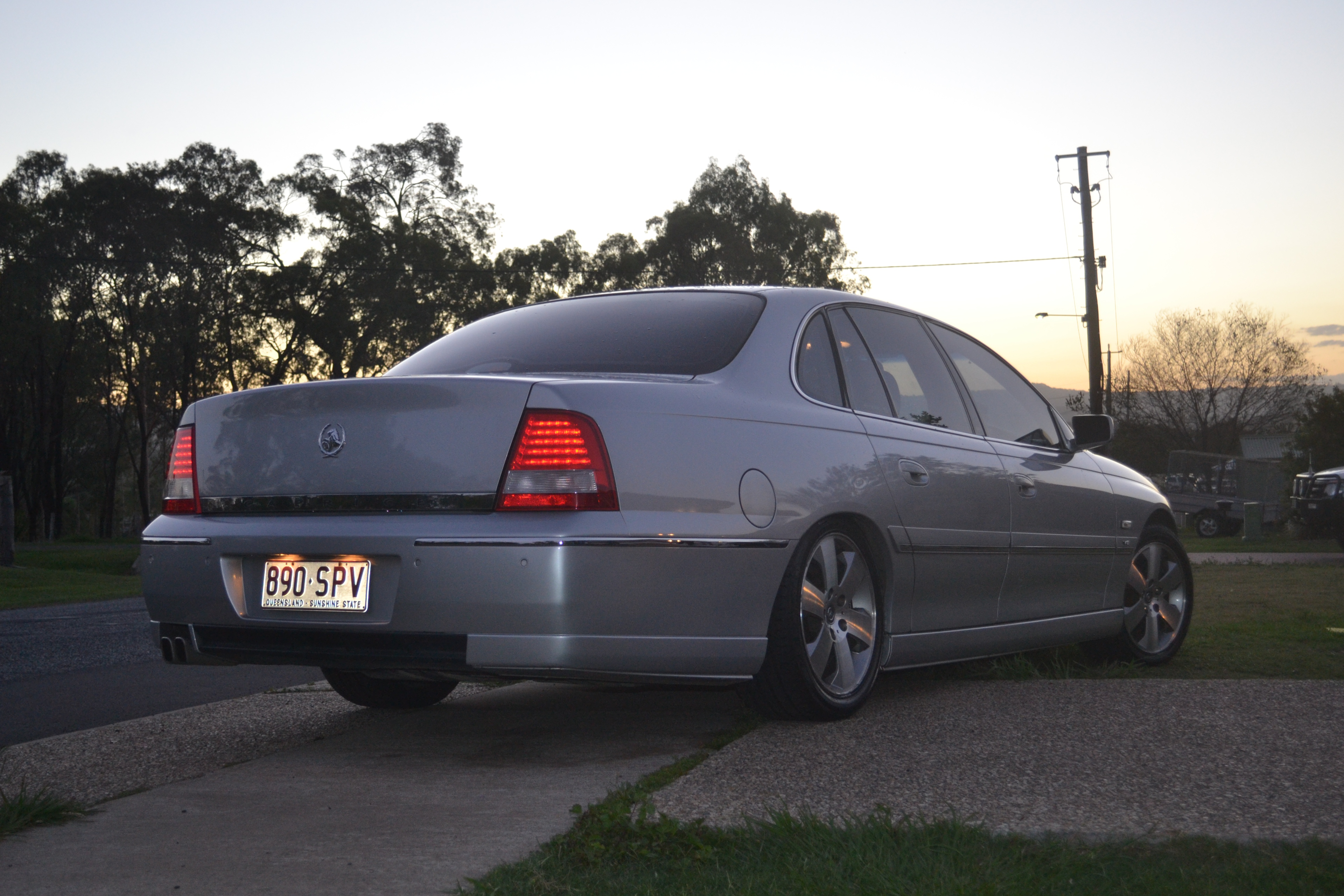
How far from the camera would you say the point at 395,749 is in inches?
165

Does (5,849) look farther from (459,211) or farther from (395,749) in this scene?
(459,211)

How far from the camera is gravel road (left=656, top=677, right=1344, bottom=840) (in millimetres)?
2918

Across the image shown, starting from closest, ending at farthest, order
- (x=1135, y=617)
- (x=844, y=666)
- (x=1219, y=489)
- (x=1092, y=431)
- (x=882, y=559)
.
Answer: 1. (x=844, y=666)
2. (x=882, y=559)
3. (x=1092, y=431)
4. (x=1135, y=617)
5. (x=1219, y=489)

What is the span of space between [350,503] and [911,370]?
7.82 feet

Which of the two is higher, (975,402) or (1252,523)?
(975,402)

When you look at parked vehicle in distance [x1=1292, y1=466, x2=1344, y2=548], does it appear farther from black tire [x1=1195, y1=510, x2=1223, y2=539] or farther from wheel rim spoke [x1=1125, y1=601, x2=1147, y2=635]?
black tire [x1=1195, y1=510, x2=1223, y2=539]

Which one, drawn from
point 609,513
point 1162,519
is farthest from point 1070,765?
point 1162,519

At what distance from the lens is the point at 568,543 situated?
341 cm

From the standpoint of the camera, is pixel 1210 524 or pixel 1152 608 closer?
pixel 1152 608

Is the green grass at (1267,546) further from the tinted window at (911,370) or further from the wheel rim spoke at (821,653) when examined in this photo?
the wheel rim spoke at (821,653)

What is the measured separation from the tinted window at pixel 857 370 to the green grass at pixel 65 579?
11.4 m

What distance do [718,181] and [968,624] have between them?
49.9m

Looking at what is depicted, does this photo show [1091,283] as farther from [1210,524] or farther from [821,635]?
[821,635]

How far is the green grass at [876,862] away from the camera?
243 cm
